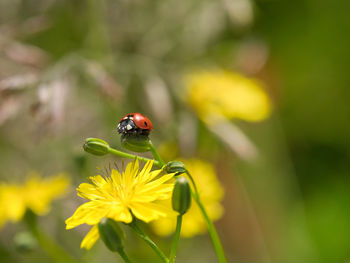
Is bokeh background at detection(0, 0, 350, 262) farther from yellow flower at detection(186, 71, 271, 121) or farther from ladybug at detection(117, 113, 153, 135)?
ladybug at detection(117, 113, 153, 135)

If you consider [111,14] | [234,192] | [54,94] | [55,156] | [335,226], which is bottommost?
[335,226]

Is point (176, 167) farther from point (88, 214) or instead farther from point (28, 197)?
point (28, 197)

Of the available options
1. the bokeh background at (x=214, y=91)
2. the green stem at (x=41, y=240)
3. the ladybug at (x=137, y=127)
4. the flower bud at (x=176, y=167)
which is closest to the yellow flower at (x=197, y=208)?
the bokeh background at (x=214, y=91)

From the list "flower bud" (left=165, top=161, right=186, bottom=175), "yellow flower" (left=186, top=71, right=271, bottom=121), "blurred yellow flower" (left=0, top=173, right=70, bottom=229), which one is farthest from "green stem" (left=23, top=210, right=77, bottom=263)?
"yellow flower" (left=186, top=71, right=271, bottom=121)

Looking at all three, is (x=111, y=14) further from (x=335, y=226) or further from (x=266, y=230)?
(x=335, y=226)

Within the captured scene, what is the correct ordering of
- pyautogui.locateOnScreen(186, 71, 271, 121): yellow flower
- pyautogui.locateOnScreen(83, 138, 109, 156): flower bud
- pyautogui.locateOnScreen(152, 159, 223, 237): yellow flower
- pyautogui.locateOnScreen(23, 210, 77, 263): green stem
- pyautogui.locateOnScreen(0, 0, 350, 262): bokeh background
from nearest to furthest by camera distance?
pyautogui.locateOnScreen(83, 138, 109, 156): flower bud < pyautogui.locateOnScreen(23, 210, 77, 263): green stem < pyautogui.locateOnScreen(152, 159, 223, 237): yellow flower < pyautogui.locateOnScreen(0, 0, 350, 262): bokeh background < pyautogui.locateOnScreen(186, 71, 271, 121): yellow flower

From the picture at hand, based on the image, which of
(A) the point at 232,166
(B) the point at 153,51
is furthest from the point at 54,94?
(A) the point at 232,166

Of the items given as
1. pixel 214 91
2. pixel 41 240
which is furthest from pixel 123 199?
pixel 214 91
